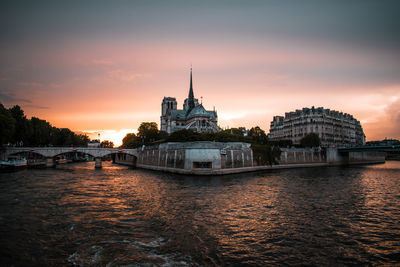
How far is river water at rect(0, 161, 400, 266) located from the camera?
1010cm

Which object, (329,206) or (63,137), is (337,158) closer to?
(329,206)

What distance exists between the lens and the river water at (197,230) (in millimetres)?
10102

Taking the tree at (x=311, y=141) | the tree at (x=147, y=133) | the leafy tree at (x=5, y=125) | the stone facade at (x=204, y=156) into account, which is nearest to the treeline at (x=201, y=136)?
the tree at (x=147, y=133)

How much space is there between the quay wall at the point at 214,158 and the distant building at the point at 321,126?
75.9 ft

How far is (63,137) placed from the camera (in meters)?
98.9

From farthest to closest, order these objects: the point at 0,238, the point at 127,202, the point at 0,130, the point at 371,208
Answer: the point at 0,130
the point at 127,202
the point at 371,208
the point at 0,238

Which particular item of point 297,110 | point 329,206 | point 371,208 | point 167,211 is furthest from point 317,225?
point 297,110

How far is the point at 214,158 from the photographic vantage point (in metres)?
43.0

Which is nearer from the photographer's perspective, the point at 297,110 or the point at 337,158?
the point at 337,158

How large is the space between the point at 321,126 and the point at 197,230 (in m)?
96.4

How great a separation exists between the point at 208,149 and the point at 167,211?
26.1 metres

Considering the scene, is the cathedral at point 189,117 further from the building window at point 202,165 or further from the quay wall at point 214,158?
the building window at point 202,165

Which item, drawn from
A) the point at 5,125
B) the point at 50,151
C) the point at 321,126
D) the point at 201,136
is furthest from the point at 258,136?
the point at 5,125

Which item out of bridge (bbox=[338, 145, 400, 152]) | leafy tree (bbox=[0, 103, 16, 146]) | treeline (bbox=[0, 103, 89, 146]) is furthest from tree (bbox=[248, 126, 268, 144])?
treeline (bbox=[0, 103, 89, 146])
